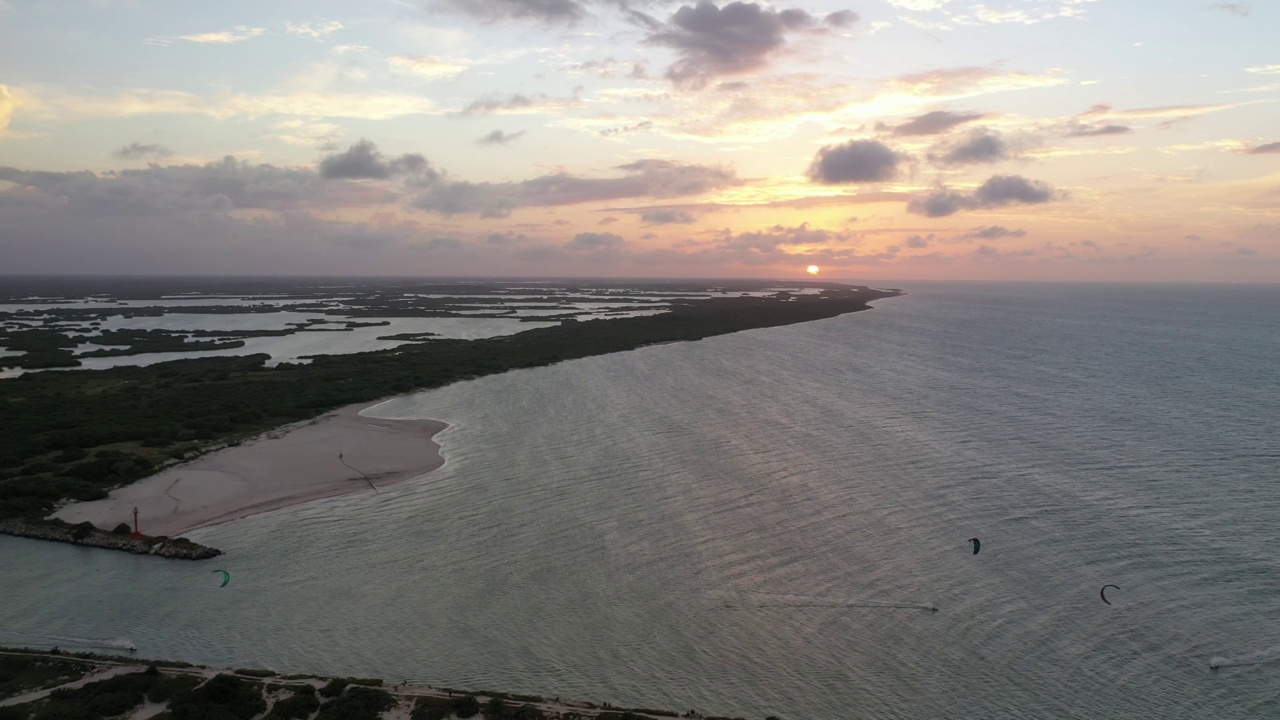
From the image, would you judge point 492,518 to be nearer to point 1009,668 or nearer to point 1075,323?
point 1009,668

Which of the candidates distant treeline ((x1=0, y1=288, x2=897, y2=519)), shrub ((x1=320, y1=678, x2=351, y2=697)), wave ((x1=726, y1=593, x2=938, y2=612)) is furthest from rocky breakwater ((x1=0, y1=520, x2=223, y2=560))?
wave ((x1=726, y1=593, x2=938, y2=612))

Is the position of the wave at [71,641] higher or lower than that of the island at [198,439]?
lower

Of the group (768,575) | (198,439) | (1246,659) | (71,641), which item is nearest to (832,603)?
(768,575)

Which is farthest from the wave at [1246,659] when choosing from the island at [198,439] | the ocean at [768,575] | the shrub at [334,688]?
the island at [198,439]

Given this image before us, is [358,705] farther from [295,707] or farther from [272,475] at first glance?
[272,475]

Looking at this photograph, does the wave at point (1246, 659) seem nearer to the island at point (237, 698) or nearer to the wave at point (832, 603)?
the wave at point (832, 603)

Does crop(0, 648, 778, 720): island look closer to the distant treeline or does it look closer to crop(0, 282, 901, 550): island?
crop(0, 282, 901, 550): island
